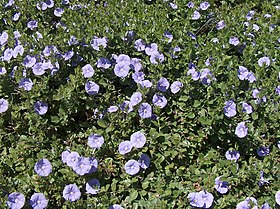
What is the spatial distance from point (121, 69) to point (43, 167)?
1010 millimetres

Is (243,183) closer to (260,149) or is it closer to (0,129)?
(260,149)

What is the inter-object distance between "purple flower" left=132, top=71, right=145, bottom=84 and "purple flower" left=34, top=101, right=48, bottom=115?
695 mm

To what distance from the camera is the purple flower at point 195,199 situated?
3057 mm

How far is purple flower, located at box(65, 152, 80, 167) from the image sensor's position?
10.2ft

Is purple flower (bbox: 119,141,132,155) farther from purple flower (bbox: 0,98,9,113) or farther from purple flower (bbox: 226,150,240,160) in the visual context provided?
purple flower (bbox: 0,98,9,113)

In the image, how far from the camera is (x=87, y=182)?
3125 mm

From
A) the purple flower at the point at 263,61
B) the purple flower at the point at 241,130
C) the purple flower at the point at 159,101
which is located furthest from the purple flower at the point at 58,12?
the purple flower at the point at 241,130

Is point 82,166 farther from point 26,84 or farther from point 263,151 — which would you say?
point 263,151

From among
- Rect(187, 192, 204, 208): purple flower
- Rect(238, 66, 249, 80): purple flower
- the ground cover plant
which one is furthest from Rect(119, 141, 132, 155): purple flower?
Rect(238, 66, 249, 80): purple flower

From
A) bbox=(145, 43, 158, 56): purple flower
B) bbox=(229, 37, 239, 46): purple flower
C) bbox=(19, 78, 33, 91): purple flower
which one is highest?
bbox=(229, 37, 239, 46): purple flower

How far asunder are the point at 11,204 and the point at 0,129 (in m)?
0.69

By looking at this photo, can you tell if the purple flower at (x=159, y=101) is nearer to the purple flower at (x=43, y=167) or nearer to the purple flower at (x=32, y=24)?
the purple flower at (x=43, y=167)

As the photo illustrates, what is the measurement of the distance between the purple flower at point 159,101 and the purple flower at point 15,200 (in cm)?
118

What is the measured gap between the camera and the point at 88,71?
140 inches
